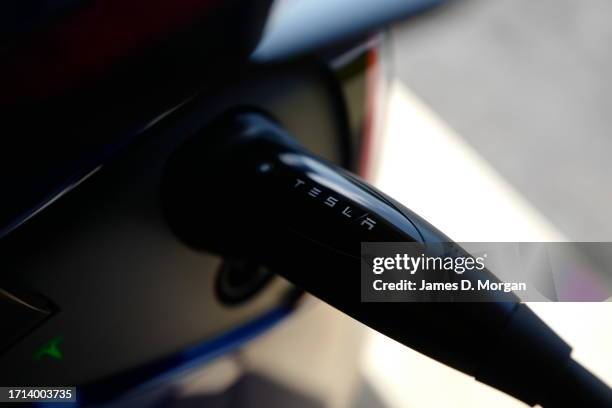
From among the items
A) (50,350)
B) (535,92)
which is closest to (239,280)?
(50,350)

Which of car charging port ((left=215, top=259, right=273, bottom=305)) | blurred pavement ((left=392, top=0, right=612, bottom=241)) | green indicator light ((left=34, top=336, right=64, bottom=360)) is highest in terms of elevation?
blurred pavement ((left=392, top=0, right=612, bottom=241))

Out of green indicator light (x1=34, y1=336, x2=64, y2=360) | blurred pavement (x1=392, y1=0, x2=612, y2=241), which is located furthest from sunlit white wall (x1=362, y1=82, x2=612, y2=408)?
green indicator light (x1=34, y1=336, x2=64, y2=360)

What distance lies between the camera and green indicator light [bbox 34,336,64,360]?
38 cm

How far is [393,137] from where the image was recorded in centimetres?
72

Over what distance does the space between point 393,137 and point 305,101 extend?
29cm

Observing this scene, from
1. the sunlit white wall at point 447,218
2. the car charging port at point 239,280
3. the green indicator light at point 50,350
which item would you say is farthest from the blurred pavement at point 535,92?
the green indicator light at point 50,350

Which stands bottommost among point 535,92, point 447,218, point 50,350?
point 50,350

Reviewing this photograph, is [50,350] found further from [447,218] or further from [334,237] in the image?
[447,218]

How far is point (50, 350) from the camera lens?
1.26 ft

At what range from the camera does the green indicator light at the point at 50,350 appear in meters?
0.38

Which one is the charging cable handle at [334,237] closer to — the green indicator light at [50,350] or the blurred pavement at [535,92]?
the green indicator light at [50,350]

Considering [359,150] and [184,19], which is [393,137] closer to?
[359,150]

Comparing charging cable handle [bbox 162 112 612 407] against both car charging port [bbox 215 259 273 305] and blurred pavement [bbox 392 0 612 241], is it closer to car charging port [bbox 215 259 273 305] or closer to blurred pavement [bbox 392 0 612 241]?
car charging port [bbox 215 259 273 305]

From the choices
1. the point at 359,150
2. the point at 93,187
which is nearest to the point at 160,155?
the point at 93,187
